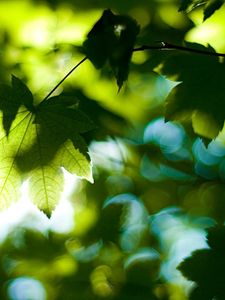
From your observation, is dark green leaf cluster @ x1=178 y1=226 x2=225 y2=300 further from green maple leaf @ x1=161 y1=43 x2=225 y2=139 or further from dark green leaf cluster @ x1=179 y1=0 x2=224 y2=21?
dark green leaf cluster @ x1=179 y1=0 x2=224 y2=21

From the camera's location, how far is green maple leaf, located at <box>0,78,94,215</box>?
5.50 feet

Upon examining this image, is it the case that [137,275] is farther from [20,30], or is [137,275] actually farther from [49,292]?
[20,30]

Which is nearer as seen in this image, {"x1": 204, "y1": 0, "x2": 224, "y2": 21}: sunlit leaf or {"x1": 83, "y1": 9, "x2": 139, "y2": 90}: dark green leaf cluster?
{"x1": 83, "y1": 9, "x2": 139, "y2": 90}: dark green leaf cluster

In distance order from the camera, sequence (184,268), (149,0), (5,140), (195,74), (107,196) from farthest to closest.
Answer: (107,196)
(149,0)
(184,268)
(195,74)
(5,140)

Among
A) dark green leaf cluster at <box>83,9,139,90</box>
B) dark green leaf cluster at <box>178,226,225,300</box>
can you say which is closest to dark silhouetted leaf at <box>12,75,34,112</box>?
dark green leaf cluster at <box>83,9,139,90</box>

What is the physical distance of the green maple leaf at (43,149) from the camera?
1.68 meters

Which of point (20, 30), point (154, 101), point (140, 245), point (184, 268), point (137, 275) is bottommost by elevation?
point (184, 268)

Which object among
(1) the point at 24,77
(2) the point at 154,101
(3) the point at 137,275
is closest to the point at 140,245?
(3) the point at 137,275

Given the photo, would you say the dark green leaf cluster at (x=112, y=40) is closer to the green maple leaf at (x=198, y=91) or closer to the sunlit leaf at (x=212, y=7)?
the sunlit leaf at (x=212, y=7)

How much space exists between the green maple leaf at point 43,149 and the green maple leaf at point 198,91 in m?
0.42

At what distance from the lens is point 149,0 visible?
295cm

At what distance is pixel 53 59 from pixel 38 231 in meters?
1.36

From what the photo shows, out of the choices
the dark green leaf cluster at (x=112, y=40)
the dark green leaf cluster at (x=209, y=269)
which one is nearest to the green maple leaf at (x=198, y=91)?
the dark green leaf cluster at (x=112, y=40)

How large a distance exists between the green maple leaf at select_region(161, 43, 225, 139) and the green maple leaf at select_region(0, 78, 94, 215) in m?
0.42
